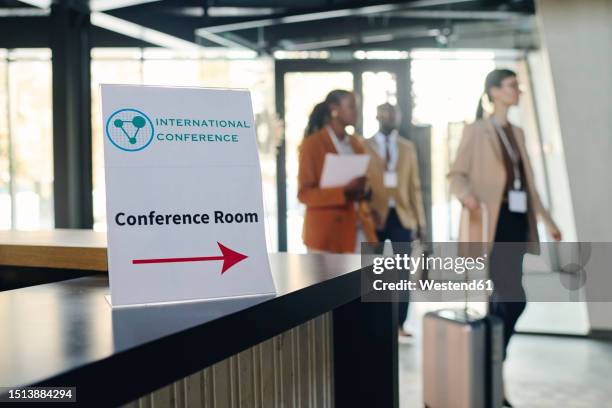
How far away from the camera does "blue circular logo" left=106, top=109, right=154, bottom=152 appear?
1381 millimetres

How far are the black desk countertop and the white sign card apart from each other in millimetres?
56

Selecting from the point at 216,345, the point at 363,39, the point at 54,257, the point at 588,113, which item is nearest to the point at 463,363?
the point at 54,257

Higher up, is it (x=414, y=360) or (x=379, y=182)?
(x=379, y=182)

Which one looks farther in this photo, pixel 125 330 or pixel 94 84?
pixel 94 84

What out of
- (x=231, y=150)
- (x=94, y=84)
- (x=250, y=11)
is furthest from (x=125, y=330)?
(x=94, y=84)

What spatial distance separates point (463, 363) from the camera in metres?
3.11

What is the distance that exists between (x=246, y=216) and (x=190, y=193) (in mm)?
128

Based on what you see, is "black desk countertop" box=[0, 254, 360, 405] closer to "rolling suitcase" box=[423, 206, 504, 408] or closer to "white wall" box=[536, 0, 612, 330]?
"rolling suitcase" box=[423, 206, 504, 408]

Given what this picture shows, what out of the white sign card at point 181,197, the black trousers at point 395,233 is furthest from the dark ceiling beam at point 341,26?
the white sign card at point 181,197

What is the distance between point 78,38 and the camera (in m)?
7.96

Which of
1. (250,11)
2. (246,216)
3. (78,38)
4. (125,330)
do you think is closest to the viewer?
(125,330)

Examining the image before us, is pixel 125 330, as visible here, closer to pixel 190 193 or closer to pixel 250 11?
pixel 190 193

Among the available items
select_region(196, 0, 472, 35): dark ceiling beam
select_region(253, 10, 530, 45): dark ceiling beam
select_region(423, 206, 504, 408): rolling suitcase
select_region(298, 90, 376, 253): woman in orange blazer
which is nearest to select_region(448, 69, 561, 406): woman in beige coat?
select_region(298, 90, 376, 253): woman in orange blazer

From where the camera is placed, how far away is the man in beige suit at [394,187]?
5324 mm
